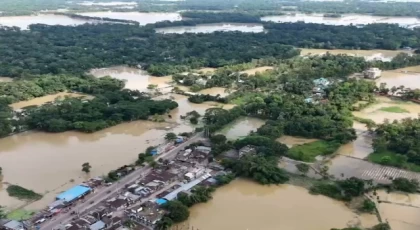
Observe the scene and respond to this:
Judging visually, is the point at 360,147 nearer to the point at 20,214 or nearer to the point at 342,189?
the point at 342,189

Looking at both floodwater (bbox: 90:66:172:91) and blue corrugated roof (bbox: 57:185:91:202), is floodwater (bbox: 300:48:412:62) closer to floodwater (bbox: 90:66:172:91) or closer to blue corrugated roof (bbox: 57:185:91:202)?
floodwater (bbox: 90:66:172:91)

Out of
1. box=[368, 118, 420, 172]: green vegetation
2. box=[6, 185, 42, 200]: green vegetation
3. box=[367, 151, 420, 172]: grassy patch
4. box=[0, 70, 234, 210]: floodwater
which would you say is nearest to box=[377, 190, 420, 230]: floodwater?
box=[367, 151, 420, 172]: grassy patch

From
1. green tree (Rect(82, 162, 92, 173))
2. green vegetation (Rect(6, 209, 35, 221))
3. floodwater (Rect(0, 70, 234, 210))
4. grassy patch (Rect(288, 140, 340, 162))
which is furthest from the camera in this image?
grassy patch (Rect(288, 140, 340, 162))

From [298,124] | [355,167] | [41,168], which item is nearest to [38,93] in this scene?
[41,168]

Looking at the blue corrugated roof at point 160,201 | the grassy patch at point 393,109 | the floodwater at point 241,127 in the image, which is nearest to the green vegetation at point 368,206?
the blue corrugated roof at point 160,201

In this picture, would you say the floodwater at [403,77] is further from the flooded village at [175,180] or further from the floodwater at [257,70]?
the floodwater at [257,70]

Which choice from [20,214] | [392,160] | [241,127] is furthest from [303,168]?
[20,214]

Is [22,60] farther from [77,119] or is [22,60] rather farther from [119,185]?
[119,185]
